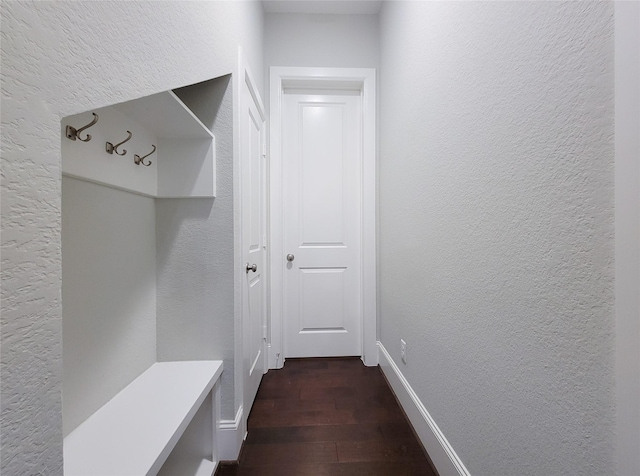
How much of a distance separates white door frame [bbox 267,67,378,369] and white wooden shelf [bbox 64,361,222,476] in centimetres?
110

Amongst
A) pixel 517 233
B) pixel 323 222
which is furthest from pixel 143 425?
pixel 323 222

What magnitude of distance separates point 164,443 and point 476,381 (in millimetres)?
969

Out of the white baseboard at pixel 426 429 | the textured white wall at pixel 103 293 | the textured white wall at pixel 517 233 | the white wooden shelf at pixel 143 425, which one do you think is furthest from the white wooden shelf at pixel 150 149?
the white baseboard at pixel 426 429

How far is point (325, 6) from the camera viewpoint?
2449 millimetres

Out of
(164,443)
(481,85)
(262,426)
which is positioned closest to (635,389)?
(481,85)

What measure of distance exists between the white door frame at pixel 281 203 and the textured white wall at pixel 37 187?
1.89 metres

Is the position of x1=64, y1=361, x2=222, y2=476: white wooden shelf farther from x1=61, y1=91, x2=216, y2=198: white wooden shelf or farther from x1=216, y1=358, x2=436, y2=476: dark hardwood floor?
x1=61, y1=91, x2=216, y2=198: white wooden shelf

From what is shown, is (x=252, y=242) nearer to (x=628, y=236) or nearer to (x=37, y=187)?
(x=37, y=187)

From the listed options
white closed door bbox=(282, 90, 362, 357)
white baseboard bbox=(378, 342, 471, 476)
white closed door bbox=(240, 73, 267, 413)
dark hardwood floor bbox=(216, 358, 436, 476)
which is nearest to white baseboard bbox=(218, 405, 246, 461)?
dark hardwood floor bbox=(216, 358, 436, 476)

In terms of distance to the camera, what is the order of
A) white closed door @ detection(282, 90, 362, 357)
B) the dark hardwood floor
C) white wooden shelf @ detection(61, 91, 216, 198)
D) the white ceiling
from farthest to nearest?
white closed door @ detection(282, 90, 362, 357), the white ceiling, the dark hardwood floor, white wooden shelf @ detection(61, 91, 216, 198)

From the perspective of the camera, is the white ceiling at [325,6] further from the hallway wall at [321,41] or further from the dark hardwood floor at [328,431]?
the dark hardwood floor at [328,431]

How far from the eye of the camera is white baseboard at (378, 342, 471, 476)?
125 cm

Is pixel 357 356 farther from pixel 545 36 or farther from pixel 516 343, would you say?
pixel 545 36

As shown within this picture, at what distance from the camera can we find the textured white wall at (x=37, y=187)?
424 mm
